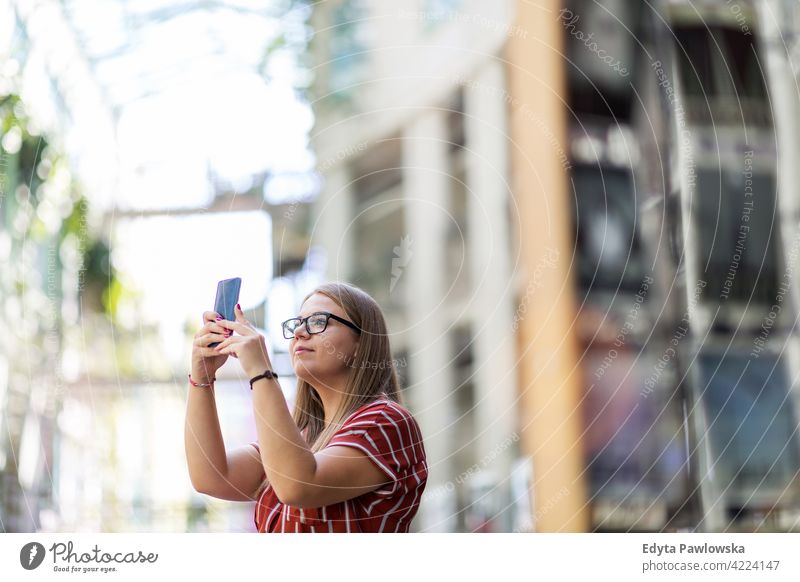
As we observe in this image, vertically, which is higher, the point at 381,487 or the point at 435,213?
the point at 435,213

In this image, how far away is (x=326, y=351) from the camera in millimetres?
720

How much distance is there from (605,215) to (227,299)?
80 cm

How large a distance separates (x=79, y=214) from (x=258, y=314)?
29 centimetres

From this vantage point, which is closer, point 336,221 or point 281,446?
point 281,446

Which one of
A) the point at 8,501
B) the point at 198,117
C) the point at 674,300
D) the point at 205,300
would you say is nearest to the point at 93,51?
the point at 198,117

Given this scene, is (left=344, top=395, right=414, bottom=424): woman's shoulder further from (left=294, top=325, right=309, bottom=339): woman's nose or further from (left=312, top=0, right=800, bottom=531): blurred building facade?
(left=312, top=0, right=800, bottom=531): blurred building facade

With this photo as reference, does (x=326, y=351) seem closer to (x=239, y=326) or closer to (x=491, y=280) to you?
(x=239, y=326)

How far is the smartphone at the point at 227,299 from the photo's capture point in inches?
28.6
